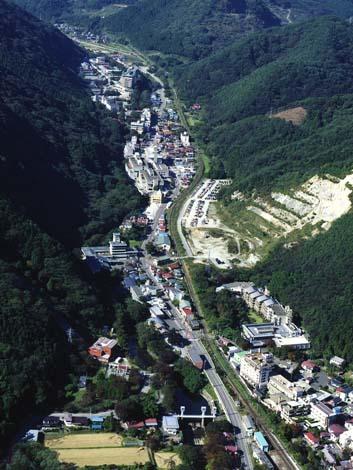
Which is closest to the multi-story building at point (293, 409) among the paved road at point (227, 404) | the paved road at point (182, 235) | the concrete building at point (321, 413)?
the concrete building at point (321, 413)

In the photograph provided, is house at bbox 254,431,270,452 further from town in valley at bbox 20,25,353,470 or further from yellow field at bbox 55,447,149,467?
yellow field at bbox 55,447,149,467

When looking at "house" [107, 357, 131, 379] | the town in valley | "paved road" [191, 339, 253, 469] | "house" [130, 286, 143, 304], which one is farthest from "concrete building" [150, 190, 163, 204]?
"house" [107, 357, 131, 379]

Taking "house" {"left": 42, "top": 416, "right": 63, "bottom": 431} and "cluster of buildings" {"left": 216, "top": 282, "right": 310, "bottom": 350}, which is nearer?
"house" {"left": 42, "top": 416, "right": 63, "bottom": 431}

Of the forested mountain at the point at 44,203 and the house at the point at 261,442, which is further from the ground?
the forested mountain at the point at 44,203

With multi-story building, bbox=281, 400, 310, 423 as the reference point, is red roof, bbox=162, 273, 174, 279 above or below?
above

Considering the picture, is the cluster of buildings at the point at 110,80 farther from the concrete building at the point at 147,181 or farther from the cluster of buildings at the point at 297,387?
the cluster of buildings at the point at 297,387

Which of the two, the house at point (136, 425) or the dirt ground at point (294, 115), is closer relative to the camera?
the house at point (136, 425)

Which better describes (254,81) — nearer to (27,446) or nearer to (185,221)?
(185,221)
